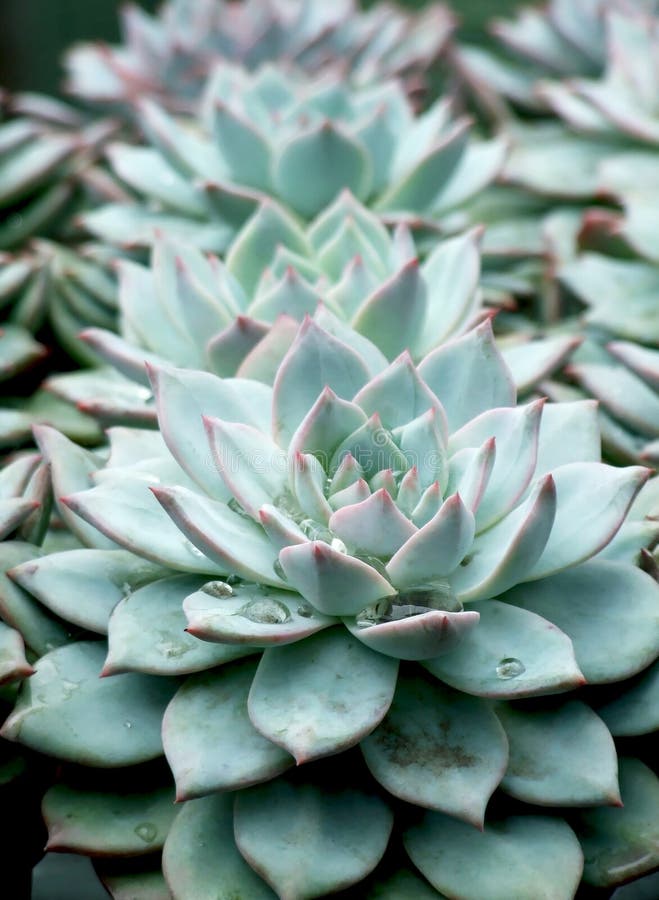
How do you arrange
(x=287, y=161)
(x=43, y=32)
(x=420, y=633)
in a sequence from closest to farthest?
(x=420, y=633), (x=287, y=161), (x=43, y=32)

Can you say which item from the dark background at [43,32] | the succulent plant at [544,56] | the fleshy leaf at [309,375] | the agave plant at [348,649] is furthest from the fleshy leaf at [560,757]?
the dark background at [43,32]

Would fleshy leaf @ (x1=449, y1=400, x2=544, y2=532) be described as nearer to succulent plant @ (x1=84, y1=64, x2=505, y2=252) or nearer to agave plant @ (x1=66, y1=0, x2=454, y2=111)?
succulent plant @ (x1=84, y1=64, x2=505, y2=252)

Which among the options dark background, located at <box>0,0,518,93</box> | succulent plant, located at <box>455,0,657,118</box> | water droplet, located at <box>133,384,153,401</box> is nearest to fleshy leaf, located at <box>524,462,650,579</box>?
water droplet, located at <box>133,384,153,401</box>

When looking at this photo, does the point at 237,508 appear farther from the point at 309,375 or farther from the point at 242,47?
the point at 242,47

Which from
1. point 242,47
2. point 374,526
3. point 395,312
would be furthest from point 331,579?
point 242,47

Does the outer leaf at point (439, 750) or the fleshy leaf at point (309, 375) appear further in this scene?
the fleshy leaf at point (309, 375)

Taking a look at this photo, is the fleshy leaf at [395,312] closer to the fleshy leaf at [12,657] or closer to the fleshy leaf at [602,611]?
the fleshy leaf at [602,611]
